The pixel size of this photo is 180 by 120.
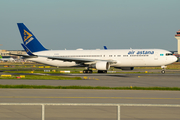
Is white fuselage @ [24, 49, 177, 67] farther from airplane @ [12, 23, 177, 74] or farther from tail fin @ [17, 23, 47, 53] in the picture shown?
tail fin @ [17, 23, 47, 53]

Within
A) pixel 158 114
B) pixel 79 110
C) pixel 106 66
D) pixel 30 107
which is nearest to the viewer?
pixel 158 114

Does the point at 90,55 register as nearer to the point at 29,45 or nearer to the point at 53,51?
the point at 53,51

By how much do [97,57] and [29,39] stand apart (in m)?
14.5

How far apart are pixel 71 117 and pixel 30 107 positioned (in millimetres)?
3405

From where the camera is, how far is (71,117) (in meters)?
10.2

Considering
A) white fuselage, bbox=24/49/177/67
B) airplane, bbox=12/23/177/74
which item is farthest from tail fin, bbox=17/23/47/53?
white fuselage, bbox=24/49/177/67

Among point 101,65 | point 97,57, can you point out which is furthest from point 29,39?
point 101,65

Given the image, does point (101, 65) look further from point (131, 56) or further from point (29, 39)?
point (29, 39)

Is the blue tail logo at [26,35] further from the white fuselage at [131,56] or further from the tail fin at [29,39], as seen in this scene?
the white fuselage at [131,56]

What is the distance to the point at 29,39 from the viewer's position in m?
55.3

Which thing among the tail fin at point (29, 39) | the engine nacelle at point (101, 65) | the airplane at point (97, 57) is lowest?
the engine nacelle at point (101, 65)

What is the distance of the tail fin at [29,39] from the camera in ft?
182

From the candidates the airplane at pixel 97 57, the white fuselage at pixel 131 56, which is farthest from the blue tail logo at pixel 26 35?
the white fuselage at pixel 131 56

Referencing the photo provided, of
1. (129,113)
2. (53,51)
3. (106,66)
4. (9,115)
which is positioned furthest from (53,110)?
(53,51)
